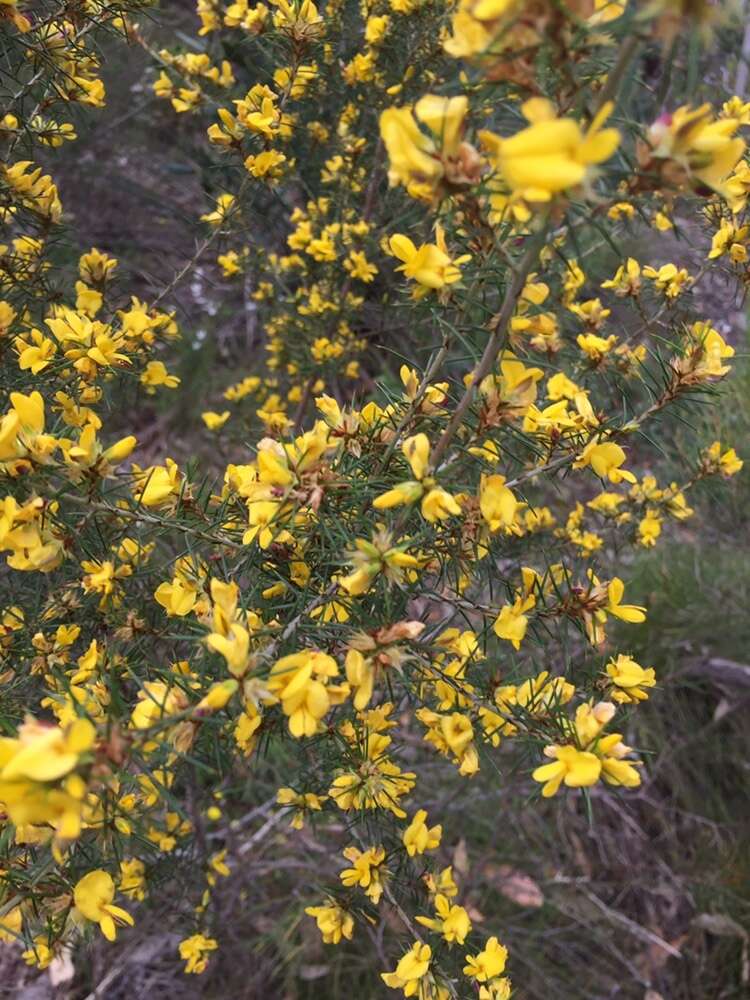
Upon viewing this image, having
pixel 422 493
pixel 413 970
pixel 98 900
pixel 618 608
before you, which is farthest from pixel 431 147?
pixel 413 970

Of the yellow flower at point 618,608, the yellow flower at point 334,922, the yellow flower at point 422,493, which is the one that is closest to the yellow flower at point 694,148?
the yellow flower at point 422,493

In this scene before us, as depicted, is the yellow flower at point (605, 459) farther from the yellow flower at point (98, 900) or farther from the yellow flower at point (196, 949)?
the yellow flower at point (196, 949)

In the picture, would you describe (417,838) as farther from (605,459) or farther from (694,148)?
(694,148)

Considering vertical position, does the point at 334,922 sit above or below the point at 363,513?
below

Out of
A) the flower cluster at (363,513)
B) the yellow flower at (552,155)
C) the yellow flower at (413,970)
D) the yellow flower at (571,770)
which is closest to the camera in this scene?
the yellow flower at (552,155)

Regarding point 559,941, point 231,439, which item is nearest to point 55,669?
point 231,439

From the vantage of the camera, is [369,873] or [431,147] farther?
[369,873]

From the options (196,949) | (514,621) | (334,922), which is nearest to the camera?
(514,621)


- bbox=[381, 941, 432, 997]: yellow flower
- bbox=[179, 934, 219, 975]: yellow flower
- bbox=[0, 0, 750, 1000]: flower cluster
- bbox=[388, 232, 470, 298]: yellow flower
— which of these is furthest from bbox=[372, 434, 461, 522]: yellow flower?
bbox=[179, 934, 219, 975]: yellow flower

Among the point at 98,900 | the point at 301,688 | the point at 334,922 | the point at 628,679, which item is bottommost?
the point at 334,922

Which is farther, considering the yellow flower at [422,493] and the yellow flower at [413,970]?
the yellow flower at [413,970]

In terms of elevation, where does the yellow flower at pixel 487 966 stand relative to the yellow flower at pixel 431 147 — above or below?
below
